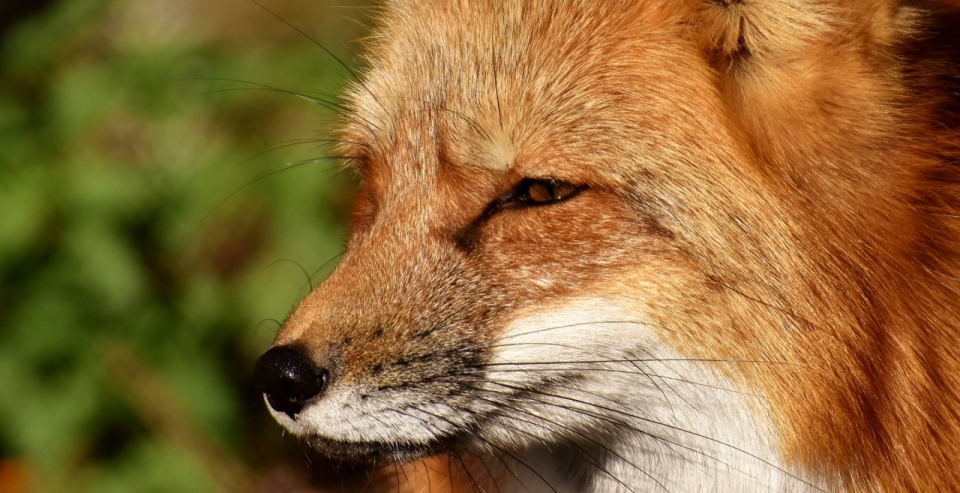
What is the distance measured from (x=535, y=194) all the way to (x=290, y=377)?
63 centimetres

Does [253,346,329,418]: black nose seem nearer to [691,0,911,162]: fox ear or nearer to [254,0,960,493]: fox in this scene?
[254,0,960,493]: fox

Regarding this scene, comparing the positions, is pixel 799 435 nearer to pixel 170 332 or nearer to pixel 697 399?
pixel 697 399

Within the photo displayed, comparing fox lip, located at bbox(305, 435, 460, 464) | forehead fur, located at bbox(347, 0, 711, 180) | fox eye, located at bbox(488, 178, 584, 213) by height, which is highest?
forehead fur, located at bbox(347, 0, 711, 180)

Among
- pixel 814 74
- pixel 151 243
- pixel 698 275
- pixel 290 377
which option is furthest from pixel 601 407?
pixel 151 243

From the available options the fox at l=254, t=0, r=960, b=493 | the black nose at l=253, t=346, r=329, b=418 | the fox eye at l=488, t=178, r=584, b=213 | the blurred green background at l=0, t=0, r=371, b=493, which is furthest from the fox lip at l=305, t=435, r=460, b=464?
the blurred green background at l=0, t=0, r=371, b=493

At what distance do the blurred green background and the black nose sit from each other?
41.7 inches

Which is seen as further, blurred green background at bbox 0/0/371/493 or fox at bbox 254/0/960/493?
blurred green background at bbox 0/0/371/493

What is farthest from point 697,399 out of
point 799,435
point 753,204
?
point 753,204

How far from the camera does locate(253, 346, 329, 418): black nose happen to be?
72.1 inches

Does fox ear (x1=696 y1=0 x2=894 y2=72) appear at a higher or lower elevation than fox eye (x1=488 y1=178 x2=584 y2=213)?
higher

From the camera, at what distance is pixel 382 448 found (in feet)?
6.38

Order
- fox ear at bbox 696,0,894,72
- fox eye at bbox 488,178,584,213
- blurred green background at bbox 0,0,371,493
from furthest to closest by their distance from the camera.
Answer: blurred green background at bbox 0,0,371,493
fox eye at bbox 488,178,584,213
fox ear at bbox 696,0,894,72

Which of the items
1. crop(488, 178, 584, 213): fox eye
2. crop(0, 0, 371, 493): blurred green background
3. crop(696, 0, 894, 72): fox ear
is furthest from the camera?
crop(0, 0, 371, 493): blurred green background

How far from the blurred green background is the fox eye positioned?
97cm
